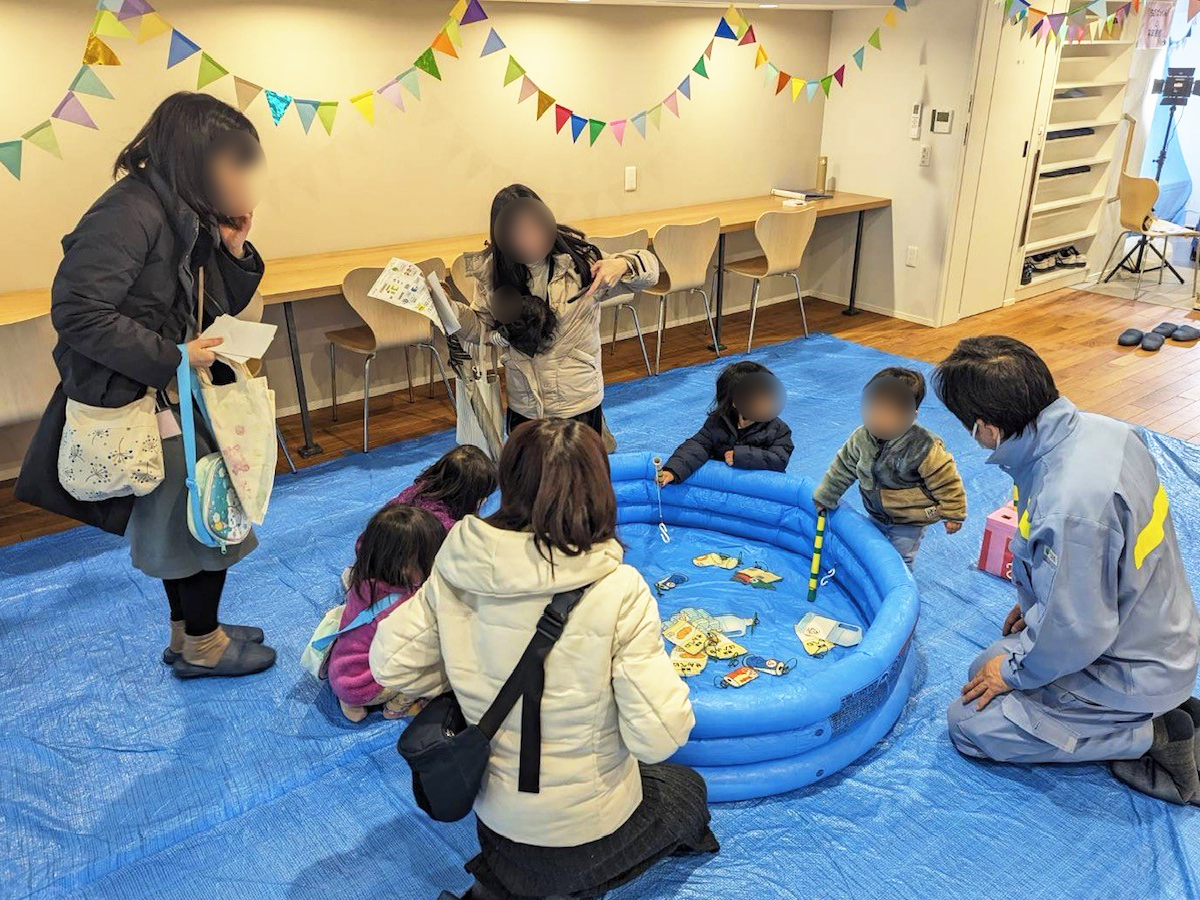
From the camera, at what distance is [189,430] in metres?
2.24

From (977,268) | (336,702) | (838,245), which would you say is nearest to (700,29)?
(838,245)

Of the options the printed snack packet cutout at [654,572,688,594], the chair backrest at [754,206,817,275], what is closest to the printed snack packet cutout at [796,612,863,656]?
→ the printed snack packet cutout at [654,572,688,594]

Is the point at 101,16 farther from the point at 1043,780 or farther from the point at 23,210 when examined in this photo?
the point at 1043,780

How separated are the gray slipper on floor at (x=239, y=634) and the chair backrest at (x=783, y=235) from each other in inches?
137

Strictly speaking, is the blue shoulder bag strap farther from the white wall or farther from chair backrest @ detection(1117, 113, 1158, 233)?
chair backrest @ detection(1117, 113, 1158, 233)

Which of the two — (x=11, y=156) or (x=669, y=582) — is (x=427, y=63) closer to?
(x=11, y=156)

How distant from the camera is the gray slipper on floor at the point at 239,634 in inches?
106

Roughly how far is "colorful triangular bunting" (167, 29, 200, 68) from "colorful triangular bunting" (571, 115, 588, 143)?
2.04m

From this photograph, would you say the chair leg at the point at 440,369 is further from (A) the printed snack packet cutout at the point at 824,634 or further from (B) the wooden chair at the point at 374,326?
(A) the printed snack packet cutout at the point at 824,634

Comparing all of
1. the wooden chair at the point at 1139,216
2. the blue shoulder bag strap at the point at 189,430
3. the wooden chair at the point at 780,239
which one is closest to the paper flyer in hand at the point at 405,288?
the blue shoulder bag strap at the point at 189,430

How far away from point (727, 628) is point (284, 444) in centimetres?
228

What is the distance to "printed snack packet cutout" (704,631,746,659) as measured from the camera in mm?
2643

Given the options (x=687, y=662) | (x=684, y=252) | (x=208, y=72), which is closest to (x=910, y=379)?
(x=687, y=662)

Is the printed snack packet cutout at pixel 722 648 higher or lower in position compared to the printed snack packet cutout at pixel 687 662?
lower
